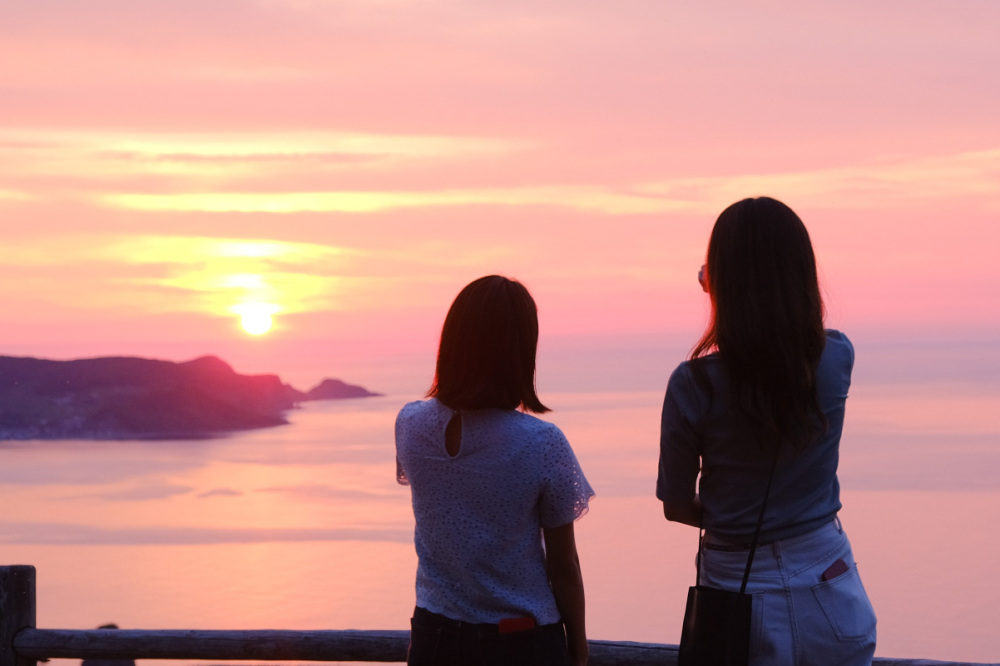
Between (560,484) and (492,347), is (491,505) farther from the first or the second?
(492,347)

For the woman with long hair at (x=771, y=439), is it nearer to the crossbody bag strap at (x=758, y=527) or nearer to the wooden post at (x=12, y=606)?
the crossbody bag strap at (x=758, y=527)

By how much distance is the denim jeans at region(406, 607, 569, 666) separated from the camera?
219cm

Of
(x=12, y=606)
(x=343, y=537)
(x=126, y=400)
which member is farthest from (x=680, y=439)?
(x=126, y=400)

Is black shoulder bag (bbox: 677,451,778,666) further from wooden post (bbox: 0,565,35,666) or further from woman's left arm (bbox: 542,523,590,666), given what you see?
wooden post (bbox: 0,565,35,666)

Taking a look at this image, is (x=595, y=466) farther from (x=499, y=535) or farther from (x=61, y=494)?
(x=499, y=535)

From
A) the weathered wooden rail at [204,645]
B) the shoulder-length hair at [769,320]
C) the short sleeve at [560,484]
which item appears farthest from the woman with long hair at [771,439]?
the weathered wooden rail at [204,645]

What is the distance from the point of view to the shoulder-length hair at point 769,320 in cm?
204

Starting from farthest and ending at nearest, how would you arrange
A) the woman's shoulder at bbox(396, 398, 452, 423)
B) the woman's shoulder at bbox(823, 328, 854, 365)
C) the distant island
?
the distant island
the woman's shoulder at bbox(396, 398, 452, 423)
the woman's shoulder at bbox(823, 328, 854, 365)

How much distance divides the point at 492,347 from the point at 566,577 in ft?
1.73

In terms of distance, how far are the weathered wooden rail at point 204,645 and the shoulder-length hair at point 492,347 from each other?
141 centimetres

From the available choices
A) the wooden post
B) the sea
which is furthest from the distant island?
the wooden post

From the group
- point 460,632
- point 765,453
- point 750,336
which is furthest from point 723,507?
point 460,632

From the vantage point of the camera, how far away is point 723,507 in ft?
6.88

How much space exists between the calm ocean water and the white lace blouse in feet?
204
